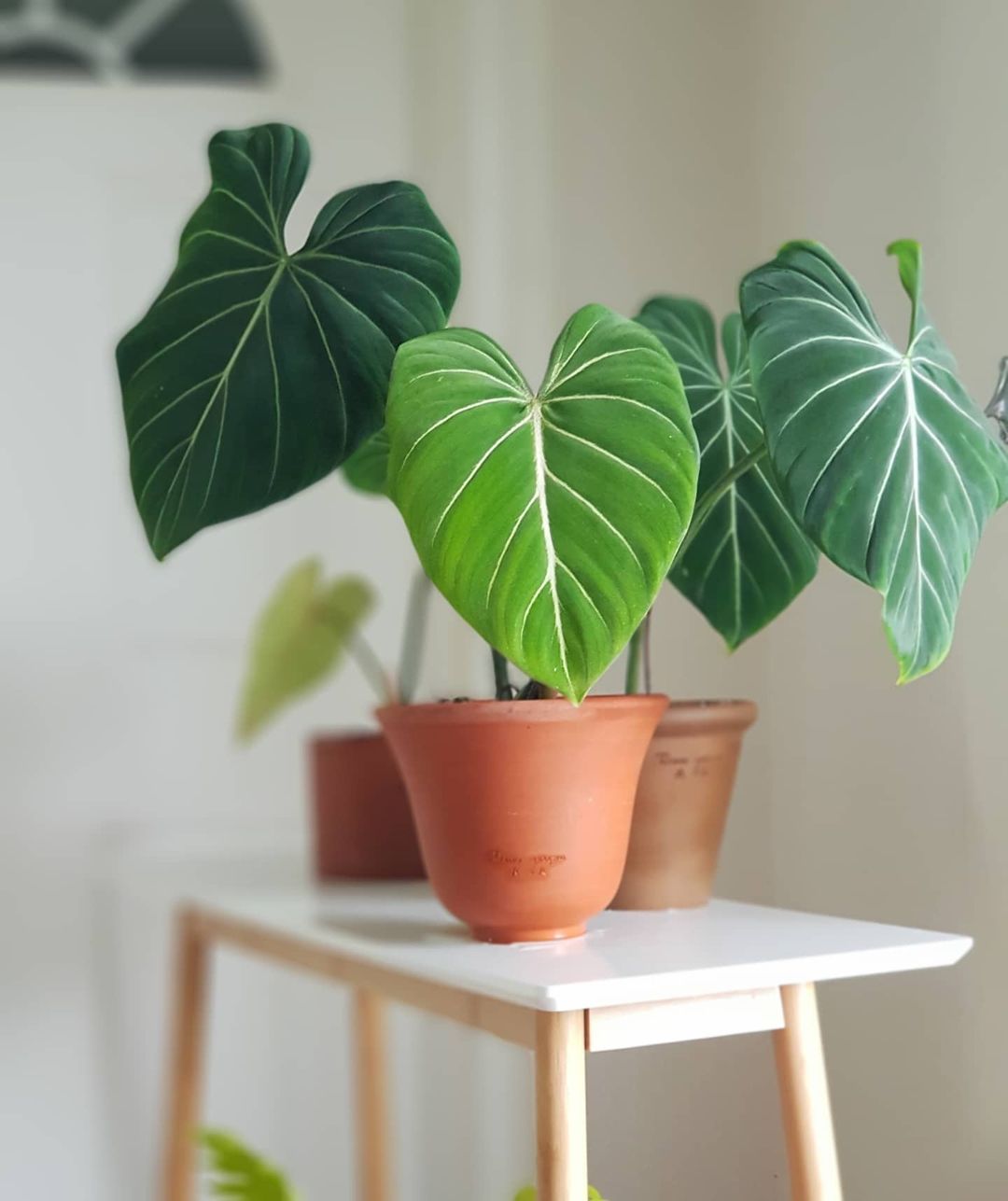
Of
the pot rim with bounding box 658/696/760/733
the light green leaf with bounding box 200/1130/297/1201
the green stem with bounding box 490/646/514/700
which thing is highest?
the green stem with bounding box 490/646/514/700

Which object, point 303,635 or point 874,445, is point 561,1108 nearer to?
point 874,445

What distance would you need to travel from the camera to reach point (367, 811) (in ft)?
4.05

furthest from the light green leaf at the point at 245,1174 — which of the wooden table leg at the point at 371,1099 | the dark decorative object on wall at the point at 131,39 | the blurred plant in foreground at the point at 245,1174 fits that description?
the dark decorative object on wall at the point at 131,39

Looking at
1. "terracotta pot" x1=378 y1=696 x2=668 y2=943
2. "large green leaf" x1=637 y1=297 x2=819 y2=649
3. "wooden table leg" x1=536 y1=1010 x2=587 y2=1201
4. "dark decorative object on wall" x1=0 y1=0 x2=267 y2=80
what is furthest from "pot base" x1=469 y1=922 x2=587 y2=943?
"dark decorative object on wall" x1=0 y1=0 x2=267 y2=80

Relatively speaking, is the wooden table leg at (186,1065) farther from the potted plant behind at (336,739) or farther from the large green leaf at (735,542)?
the large green leaf at (735,542)

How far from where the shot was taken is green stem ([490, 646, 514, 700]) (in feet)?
2.81

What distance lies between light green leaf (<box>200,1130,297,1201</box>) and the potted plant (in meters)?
0.33

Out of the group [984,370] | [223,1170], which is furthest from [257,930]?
[984,370]

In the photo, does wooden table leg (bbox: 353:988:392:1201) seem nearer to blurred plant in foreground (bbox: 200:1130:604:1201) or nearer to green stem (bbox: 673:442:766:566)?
blurred plant in foreground (bbox: 200:1130:604:1201)

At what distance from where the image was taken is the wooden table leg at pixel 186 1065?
57.0 inches

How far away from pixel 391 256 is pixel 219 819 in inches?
42.0

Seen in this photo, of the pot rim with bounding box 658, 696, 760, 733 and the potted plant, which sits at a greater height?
the potted plant

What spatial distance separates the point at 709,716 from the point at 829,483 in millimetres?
276

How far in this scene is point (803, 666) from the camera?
3.22 ft
